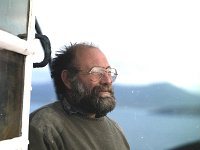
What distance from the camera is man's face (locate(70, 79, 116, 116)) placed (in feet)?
5.14

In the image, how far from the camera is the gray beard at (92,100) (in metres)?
1.57

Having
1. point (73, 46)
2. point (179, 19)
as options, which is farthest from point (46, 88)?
point (179, 19)

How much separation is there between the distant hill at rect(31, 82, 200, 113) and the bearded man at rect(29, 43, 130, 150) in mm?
578

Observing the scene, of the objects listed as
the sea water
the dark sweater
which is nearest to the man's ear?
the dark sweater

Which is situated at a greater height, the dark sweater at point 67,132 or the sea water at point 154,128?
the dark sweater at point 67,132

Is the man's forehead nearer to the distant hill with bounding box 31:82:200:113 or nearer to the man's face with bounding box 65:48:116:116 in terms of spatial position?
the man's face with bounding box 65:48:116:116

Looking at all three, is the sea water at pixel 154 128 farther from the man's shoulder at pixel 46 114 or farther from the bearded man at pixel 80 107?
the man's shoulder at pixel 46 114

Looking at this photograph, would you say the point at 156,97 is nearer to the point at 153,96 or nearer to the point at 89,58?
the point at 153,96

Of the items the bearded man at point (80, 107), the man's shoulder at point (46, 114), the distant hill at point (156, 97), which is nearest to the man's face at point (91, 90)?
the bearded man at point (80, 107)

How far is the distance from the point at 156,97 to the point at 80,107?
0.97 metres

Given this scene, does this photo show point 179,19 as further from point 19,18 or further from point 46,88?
point 19,18

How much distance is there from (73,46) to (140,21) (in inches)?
31.3

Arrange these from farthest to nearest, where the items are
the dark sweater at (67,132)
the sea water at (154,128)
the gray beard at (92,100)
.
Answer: the sea water at (154,128), the gray beard at (92,100), the dark sweater at (67,132)

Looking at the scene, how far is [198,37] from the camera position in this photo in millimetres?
2475
